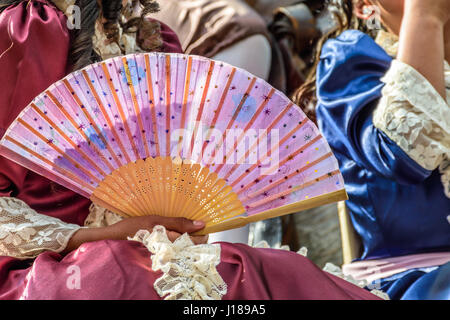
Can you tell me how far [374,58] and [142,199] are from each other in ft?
3.13

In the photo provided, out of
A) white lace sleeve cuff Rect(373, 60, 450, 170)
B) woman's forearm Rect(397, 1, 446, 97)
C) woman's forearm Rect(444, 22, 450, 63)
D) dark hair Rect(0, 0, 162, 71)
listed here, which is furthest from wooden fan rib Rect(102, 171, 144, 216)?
woman's forearm Rect(444, 22, 450, 63)

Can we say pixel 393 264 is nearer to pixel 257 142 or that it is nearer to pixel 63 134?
pixel 257 142

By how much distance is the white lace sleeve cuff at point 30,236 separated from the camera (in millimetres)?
1711

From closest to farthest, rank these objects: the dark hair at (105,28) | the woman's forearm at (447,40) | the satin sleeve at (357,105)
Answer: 1. the dark hair at (105,28)
2. the satin sleeve at (357,105)
3. the woman's forearm at (447,40)

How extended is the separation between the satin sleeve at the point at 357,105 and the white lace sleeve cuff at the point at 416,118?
27mm

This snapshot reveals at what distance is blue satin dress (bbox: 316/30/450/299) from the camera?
2.16 metres

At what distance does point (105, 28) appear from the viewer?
2125mm

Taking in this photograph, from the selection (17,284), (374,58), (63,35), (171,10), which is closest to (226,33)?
(171,10)

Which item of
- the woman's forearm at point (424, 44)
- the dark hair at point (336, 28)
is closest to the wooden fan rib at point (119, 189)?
the woman's forearm at point (424, 44)

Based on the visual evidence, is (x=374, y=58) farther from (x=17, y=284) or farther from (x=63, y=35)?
(x=17, y=284)

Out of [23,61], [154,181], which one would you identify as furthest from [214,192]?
[23,61]

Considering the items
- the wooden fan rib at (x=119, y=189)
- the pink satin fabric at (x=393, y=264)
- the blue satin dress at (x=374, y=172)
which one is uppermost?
the wooden fan rib at (x=119, y=189)

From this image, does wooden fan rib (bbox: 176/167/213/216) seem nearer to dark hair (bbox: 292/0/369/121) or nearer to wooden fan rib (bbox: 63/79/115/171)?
wooden fan rib (bbox: 63/79/115/171)

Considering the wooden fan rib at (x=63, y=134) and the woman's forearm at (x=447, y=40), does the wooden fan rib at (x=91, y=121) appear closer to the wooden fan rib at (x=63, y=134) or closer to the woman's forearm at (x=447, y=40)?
the wooden fan rib at (x=63, y=134)
